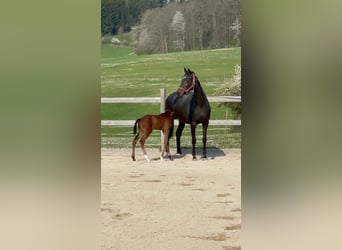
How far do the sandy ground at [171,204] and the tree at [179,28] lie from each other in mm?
15312

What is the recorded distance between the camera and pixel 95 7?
1.16 metres

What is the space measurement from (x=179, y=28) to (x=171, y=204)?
20.3 m

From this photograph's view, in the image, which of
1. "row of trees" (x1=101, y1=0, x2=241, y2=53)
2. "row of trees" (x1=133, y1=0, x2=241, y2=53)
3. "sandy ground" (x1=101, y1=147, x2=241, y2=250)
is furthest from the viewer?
"row of trees" (x1=101, y1=0, x2=241, y2=53)

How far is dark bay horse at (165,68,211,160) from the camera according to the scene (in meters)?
10.4

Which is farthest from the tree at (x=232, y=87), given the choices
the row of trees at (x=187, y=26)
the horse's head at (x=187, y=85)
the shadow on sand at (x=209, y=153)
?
the horse's head at (x=187, y=85)

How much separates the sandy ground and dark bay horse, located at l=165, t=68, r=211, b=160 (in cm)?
87

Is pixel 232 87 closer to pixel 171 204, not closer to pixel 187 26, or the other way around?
pixel 187 26

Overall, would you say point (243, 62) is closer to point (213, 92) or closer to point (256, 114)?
point (256, 114)

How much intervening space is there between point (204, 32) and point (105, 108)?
23.4 ft

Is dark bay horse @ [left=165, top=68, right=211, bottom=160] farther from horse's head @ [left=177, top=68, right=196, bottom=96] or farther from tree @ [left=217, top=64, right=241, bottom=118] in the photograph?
tree @ [left=217, top=64, right=241, bottom=118]

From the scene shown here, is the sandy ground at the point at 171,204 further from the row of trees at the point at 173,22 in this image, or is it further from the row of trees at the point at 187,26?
the row of trees at the point at 173,22

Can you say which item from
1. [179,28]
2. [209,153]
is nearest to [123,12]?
[179,28]

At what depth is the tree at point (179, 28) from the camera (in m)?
25.0

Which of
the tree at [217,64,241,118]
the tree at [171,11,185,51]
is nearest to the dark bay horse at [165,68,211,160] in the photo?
the tree at [217,64,241,118]
